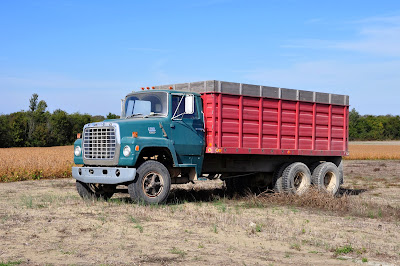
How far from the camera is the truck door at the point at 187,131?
43.2 ft

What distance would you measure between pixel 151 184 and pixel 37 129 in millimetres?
67650

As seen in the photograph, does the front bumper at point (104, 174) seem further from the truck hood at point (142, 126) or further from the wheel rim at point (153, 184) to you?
the truck hood at point (142, 126)

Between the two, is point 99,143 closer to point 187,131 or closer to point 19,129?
point 187,131

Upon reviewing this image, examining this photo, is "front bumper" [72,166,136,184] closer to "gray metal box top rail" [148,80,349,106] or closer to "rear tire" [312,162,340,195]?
"gray metal box top rail" [148,80,349,106]

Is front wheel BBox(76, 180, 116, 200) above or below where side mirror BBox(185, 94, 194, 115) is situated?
below

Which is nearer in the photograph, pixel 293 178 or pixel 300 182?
pixel 293 178

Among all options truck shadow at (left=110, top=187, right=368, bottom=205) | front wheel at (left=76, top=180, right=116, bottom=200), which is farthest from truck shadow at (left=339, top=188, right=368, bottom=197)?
front wheel at (left=76, top=180, right=116, bottom=200)

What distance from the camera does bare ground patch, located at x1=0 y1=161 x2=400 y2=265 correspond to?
291 inches

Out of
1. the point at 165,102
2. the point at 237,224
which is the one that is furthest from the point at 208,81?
the point at 237,224

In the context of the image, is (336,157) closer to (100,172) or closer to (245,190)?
(245,190)

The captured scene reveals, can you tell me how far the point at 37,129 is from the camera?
251ft

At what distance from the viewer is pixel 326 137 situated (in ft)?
54.4

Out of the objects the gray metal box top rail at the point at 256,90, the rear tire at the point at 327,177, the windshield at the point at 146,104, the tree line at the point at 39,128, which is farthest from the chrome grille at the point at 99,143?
the tree line at the point at 39,128

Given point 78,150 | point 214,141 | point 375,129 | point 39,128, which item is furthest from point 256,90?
point 375,129
